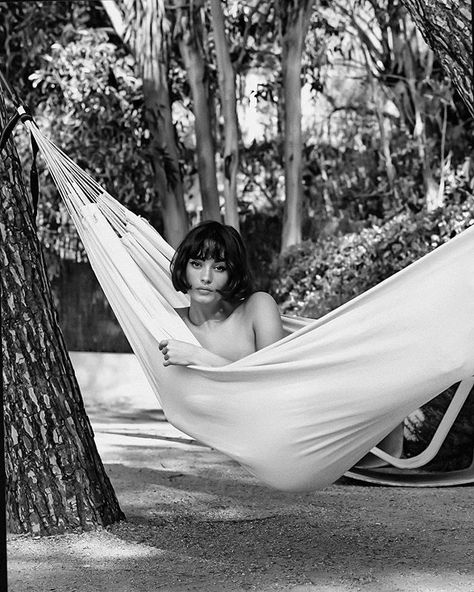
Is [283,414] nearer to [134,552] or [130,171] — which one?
[134,552]

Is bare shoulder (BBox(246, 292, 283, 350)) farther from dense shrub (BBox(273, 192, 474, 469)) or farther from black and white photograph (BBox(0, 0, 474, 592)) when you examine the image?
dense shrub (BBox(273, 192, 474, 469))

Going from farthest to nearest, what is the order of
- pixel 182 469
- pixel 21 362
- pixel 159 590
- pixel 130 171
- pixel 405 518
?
pixel 130 171 < pixel 182 469 < pixel 405 518 < pixel 21 362 < pixel 159 590

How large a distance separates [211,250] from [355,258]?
4231mm

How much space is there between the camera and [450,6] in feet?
9.60

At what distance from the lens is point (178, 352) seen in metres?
2.76

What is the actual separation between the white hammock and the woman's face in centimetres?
30

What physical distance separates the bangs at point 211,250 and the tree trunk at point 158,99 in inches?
172

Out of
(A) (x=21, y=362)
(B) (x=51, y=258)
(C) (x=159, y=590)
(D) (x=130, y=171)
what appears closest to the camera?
(C) (x=159, y=590)

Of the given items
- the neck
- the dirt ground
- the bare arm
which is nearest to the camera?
the bare arm

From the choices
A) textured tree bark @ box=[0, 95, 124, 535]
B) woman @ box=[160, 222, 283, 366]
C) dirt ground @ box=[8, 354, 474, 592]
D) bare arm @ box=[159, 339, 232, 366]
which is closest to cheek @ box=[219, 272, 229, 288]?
woman @ box=[160, 222, 283, 366]

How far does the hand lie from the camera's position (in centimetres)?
276

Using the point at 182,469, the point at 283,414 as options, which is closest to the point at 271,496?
the point at 182,469

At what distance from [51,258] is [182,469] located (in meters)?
4.80

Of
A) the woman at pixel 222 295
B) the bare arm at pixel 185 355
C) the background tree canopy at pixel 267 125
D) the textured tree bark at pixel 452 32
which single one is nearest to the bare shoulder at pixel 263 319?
the woman at pixel 222 295
